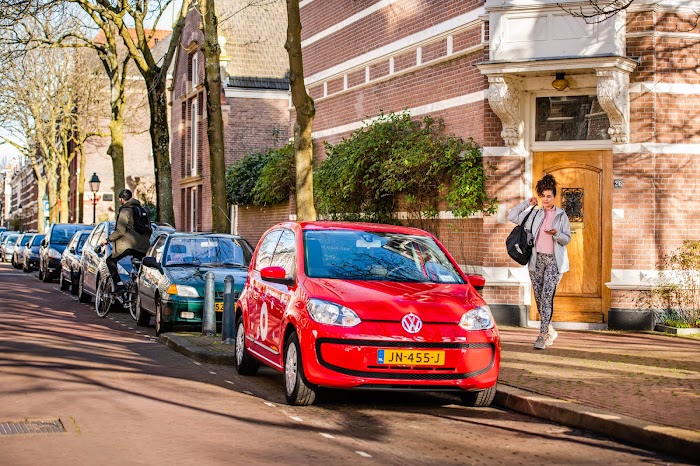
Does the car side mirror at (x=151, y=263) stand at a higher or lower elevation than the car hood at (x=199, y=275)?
higher

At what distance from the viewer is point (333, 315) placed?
939 centimetres

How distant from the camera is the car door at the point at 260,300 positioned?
430 inches

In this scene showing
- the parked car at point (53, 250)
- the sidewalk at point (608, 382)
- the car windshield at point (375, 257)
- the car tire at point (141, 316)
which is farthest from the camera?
the parked car at point (53, 250)

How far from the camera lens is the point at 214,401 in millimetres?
9875

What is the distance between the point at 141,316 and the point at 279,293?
26.4 ft

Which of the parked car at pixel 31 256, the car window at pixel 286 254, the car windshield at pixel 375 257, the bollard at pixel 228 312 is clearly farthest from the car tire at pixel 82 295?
the parked car at pixel 31 256

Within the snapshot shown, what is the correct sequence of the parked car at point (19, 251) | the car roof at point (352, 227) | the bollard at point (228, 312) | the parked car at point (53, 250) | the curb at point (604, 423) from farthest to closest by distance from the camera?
the parked car at point (19, 251) → the parked car at point (53, 250) → the bollard at point (228, 312) → the car roof at point (352, 227) → the curb at point (604, 423)

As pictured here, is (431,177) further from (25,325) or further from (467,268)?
(25,325)

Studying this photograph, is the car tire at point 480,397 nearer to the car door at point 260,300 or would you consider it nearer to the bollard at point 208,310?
the car door at point 260,300

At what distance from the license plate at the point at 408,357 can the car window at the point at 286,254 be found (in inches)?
56.7

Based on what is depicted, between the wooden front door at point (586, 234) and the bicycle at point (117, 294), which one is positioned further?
the bicycle at point (117, 294)

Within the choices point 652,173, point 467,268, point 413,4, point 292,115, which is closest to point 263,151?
point 292,115

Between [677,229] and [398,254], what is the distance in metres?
7.49

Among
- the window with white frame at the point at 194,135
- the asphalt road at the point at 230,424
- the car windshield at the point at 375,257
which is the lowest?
the asphalt road at the point at 230,424
